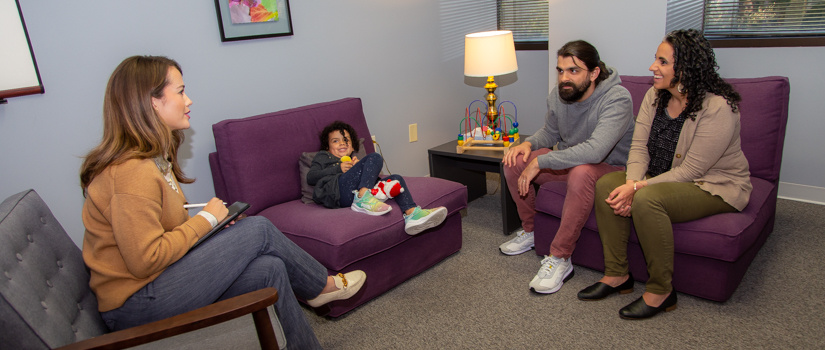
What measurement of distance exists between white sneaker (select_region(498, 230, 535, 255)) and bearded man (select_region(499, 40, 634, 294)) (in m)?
0.25

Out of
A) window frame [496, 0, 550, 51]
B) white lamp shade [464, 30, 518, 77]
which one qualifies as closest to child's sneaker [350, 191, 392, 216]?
white lamp shade [464, 30, 518, 77]

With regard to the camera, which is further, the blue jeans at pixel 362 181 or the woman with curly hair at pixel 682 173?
the blue jeans at pixel 362 181

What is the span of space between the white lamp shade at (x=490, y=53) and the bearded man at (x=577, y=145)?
0.54 m

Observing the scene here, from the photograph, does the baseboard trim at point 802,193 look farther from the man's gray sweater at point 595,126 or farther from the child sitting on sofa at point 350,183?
the child sitting on sofa at point 350,183

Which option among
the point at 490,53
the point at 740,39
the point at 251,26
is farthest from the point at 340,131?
the point at 740,39

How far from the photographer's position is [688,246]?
207 centimetres

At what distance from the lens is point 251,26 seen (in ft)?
9.05

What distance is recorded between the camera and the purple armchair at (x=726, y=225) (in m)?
2.04

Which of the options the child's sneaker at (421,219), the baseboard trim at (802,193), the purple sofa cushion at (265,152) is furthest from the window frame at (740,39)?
the purple sofa cushion at (265,152)

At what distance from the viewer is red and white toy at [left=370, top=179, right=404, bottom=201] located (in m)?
2.41

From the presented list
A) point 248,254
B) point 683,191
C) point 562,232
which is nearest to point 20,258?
point 248,254

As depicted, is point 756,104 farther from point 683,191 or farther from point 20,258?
point 20,258

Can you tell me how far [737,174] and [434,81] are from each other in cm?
218

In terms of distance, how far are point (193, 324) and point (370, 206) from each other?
1130 millimetres
